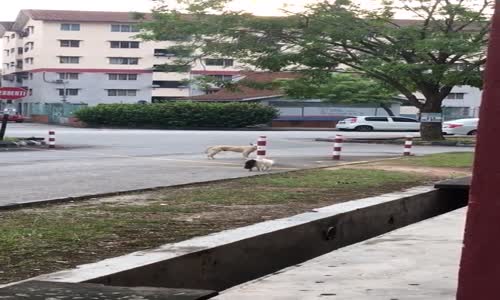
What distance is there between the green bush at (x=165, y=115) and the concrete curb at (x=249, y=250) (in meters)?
43.2

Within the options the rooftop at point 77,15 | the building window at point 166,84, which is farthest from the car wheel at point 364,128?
the rooftop at point 77,15

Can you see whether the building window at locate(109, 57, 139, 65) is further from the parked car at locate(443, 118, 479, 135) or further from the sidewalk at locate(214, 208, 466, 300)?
the sidewalk at locate(214, 208, 466, 300)

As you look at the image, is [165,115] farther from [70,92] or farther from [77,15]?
[77,15]

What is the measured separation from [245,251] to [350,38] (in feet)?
78.6

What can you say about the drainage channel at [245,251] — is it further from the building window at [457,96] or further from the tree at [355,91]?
the building window at [457,96]

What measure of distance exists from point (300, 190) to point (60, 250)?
5.85 meters

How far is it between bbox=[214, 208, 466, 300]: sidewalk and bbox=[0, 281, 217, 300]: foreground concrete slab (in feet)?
2.49

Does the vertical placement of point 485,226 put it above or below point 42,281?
above

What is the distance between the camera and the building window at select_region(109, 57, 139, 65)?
282 ft

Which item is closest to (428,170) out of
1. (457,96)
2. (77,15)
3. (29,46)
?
(457,96)

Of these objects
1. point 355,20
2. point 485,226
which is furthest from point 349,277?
point 355,20

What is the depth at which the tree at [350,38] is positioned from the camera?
1169 inches

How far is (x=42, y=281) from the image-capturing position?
4.83m

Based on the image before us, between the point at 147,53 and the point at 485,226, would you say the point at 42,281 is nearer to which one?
the point at 485,226
